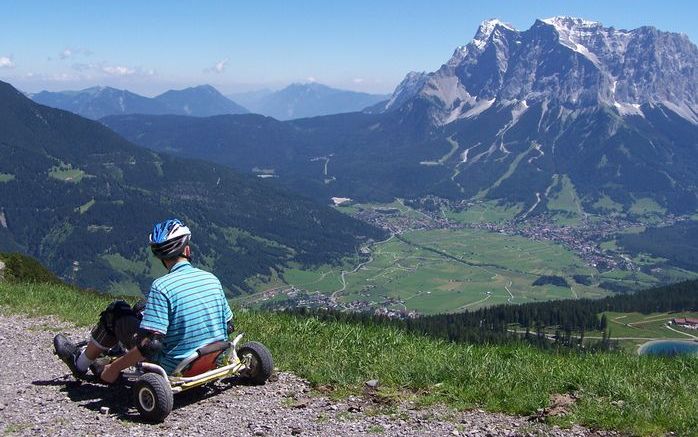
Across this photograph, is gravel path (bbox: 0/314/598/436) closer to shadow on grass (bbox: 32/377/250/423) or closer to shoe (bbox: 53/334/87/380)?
shadow on grass (bbox: 32/377/250/423)

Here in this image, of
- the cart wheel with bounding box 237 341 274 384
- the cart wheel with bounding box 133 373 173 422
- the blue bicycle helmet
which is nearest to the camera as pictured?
the cart wheel with bounding box 133 373 173 422

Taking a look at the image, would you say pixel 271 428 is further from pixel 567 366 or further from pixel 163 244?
pixel 567 366

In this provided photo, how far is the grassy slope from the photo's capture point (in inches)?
362

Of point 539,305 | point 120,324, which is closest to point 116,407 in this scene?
point 120,324

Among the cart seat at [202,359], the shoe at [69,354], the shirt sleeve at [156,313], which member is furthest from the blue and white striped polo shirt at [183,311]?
the shoe at [69,354]

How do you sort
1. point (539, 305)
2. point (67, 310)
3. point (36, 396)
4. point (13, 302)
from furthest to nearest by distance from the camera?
1. point (539, 305)
2. point (13, 302)
3. point (67, 310)
4. point (36, 396)

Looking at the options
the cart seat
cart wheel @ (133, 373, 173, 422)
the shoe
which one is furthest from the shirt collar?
the shoe

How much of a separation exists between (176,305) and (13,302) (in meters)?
12.3

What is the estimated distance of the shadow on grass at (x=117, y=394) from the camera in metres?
10.1

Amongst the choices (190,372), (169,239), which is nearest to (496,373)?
(190,372)

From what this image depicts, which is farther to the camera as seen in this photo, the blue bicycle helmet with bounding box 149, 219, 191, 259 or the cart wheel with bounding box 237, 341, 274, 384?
the cart wheel with bounding box 237, 341, 274, 384

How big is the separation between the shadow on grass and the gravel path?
2 centimetres

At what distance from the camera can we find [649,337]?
9831cm

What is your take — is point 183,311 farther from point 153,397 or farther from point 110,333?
point 110,333
